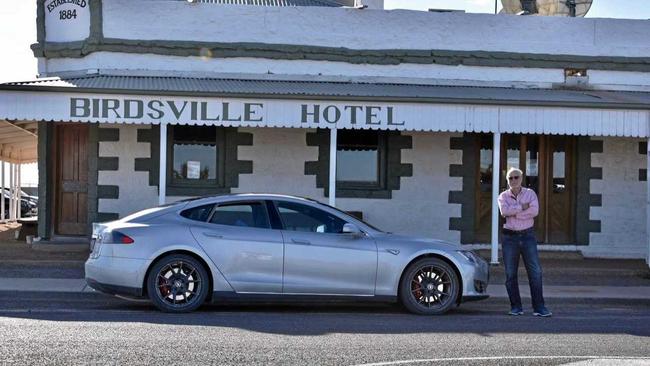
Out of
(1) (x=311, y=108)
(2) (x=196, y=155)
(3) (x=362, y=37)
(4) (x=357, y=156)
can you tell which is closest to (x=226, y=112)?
(1) (x=311, y=108)

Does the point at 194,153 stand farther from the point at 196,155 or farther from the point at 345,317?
the point at 345,317

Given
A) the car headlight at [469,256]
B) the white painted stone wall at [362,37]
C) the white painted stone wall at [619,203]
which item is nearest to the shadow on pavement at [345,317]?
the car headlight at [469,256]

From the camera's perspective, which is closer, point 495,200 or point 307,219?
point 307,219

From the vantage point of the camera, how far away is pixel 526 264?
A: 12031 millimetres

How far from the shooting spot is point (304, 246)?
1151cm

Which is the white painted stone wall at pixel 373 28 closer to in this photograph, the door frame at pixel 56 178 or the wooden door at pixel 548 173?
the wooden door at pixel 548 173

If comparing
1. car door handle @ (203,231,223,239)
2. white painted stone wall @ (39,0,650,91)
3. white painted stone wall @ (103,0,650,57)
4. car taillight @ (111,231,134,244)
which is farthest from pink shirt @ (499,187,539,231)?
white painted stone wall @ (103,0,650,57)

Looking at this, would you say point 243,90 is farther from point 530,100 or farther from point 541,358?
point 541,358

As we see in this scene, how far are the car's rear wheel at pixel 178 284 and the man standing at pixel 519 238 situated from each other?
142 inches

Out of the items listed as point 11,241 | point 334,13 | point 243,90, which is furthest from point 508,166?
point 11,241

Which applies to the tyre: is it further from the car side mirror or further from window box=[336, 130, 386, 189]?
window box=[336, 130, 386, 189]

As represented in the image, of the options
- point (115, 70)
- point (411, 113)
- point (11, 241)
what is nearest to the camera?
point (411, 113)

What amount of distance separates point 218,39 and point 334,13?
2173 mm

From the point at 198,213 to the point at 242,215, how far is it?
0.51m
